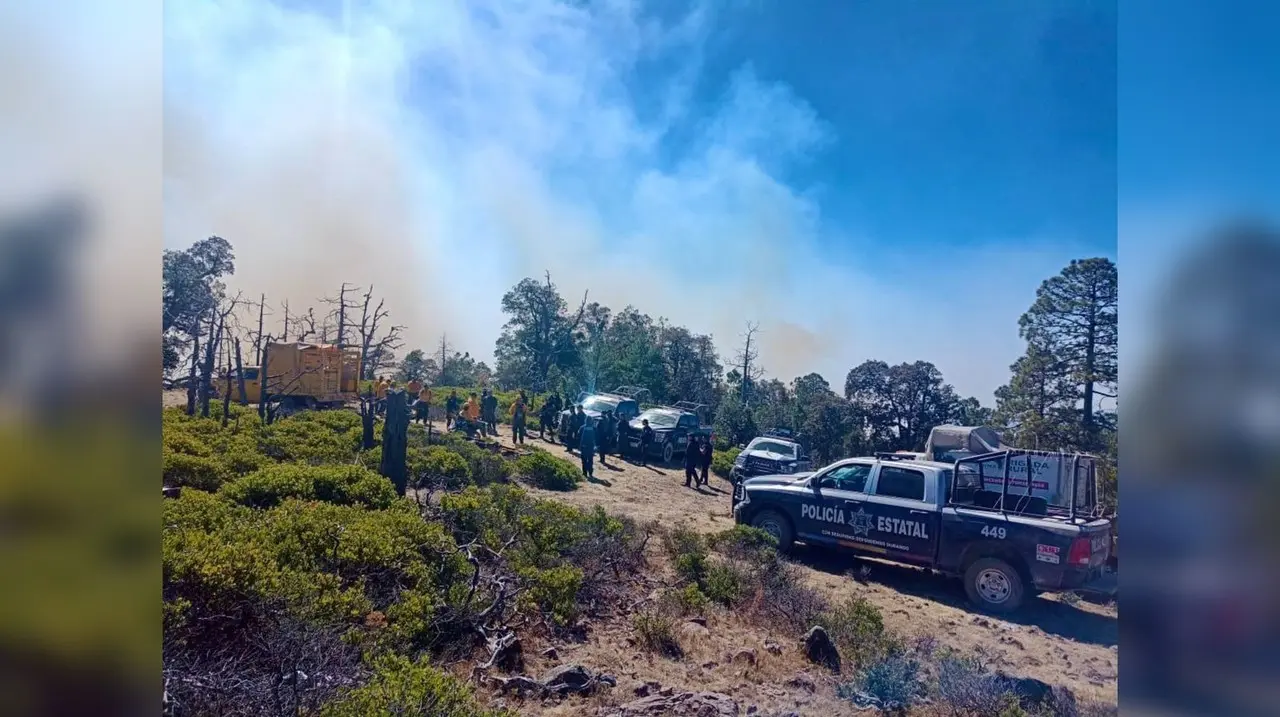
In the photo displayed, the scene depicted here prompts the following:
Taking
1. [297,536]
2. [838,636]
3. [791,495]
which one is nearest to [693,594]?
[838,636]

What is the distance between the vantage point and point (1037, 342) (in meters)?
4.97

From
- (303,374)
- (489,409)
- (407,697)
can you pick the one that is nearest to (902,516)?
(407,697)

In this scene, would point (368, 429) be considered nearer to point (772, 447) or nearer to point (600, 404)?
point (600, 404)

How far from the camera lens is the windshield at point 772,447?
1262 centimetres

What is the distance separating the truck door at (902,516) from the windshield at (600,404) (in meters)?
9.86

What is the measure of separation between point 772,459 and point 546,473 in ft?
14.7

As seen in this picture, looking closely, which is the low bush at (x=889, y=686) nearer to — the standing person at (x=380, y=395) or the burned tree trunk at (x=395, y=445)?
the burned tree trunk at (x=395, y=445)

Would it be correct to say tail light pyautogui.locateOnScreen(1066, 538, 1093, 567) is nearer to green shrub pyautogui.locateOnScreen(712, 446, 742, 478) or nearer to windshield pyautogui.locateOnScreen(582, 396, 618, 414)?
green shrub pyautogui.locateOnScreen(712, 446, 742, 478)

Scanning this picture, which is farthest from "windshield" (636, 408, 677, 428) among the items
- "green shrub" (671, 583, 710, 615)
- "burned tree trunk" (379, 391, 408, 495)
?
"green shrub" (671, 583, 710, 615)

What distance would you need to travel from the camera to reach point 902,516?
22.0ft

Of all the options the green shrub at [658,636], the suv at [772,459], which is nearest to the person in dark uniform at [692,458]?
the suv at [772,459]
